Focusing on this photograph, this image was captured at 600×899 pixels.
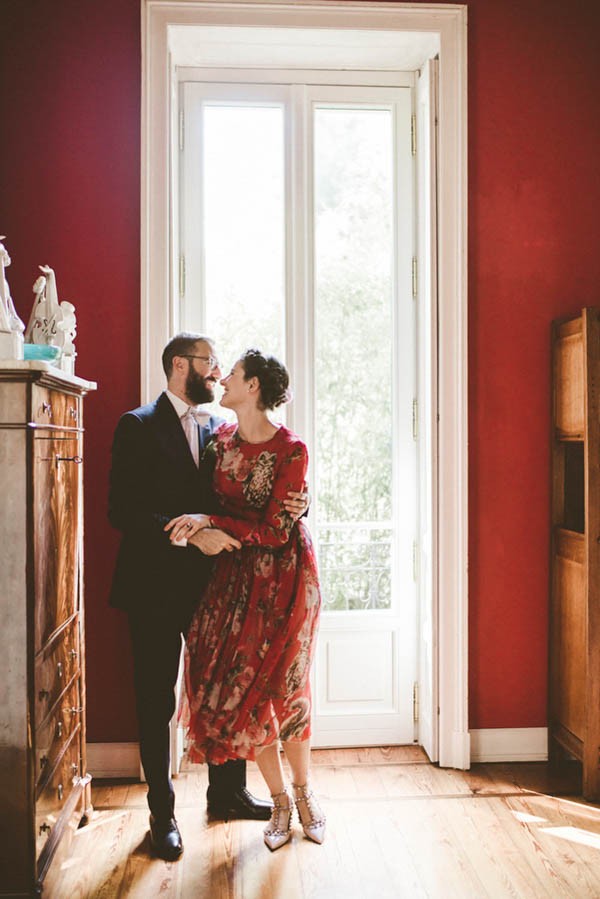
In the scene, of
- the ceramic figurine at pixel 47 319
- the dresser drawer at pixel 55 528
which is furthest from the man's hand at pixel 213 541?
the ceramic figurine at pixel 47 319

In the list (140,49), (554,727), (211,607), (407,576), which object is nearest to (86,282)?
(140,49)

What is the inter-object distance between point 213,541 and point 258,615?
0.92ft

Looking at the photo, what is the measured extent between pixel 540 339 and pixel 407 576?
1.16 m

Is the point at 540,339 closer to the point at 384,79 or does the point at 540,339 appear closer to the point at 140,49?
the point at 384,79

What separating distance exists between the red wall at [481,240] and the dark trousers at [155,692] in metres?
0.58

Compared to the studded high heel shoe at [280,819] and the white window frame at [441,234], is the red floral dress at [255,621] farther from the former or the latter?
the white window frame at [441,234]

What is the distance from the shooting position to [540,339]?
127 inches

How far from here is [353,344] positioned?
3.44m

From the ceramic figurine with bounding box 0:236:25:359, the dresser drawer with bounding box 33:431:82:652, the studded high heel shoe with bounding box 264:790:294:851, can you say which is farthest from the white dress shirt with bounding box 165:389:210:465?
the studded high heel shoe with bounding box 264:790:294:851

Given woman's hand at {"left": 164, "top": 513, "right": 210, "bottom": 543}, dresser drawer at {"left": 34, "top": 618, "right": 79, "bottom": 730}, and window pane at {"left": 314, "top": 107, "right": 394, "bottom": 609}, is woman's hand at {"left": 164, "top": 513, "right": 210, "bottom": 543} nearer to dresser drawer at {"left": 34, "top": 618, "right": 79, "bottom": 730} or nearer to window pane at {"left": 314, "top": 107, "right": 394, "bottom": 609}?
dresser drawer at {"left": 34, "top": 618, "right": 79, "bottom": 730}

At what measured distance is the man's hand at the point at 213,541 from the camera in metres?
2.46

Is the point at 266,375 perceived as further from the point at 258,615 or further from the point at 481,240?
the point at 481,240

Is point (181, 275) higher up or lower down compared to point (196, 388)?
higher up

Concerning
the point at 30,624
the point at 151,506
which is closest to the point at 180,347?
the point at 151,506
